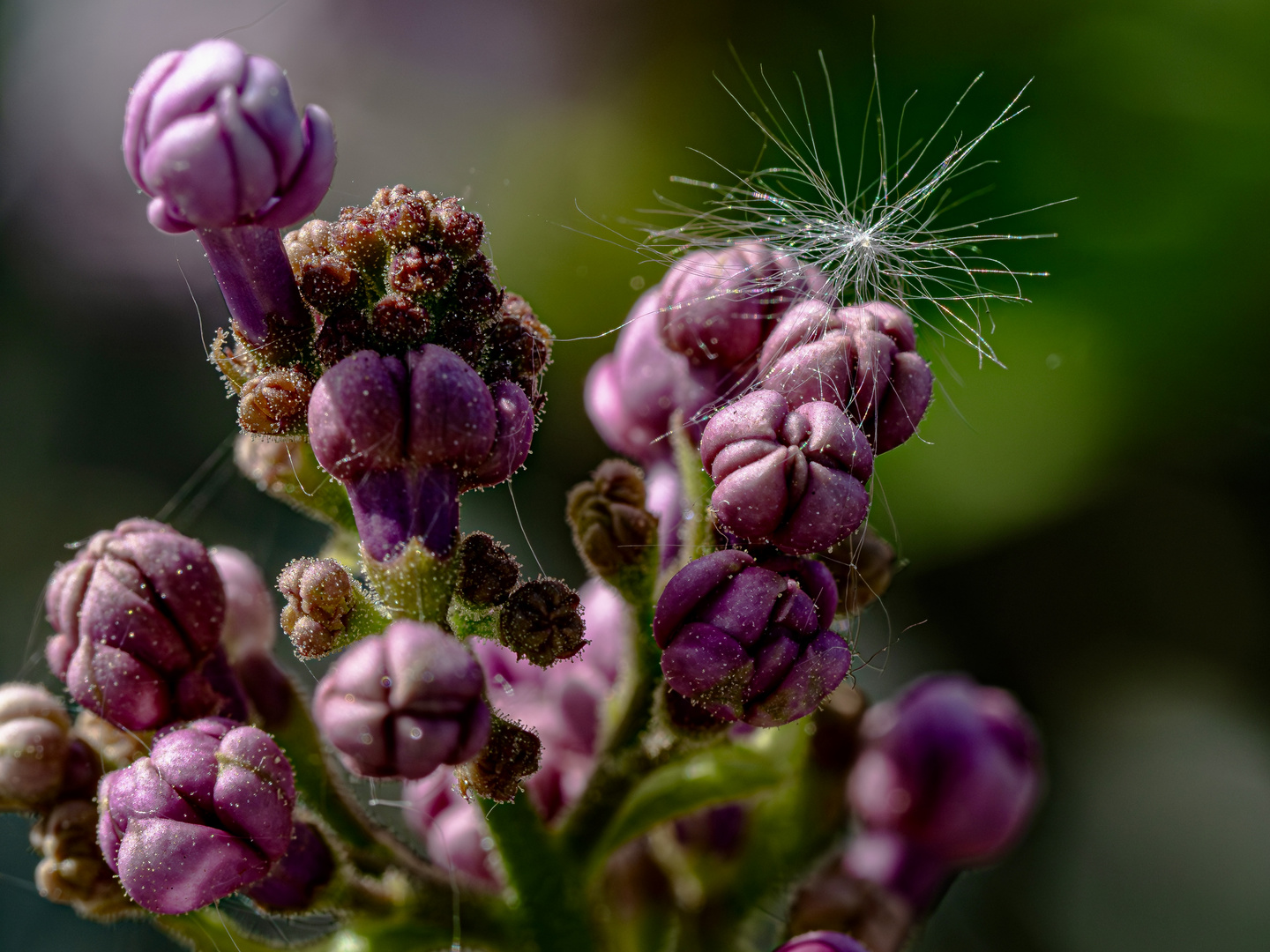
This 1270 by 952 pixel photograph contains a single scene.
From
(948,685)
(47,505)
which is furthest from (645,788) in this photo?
(47,505)

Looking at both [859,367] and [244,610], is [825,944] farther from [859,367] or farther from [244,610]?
[244,610]

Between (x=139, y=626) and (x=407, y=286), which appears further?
(x=139, y=626)

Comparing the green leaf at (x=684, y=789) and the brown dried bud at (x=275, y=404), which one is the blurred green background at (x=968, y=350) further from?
the brown dried bud at (x=275, y=404)

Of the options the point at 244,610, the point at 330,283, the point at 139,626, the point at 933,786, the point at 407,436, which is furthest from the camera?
the point at 933,786

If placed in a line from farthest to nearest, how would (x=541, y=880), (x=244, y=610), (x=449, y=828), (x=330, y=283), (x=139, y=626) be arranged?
(x=449, y=828) → (x=244, y=610) → (x=541, y=880) → (x=139, y=626) → (x=330, y=283)

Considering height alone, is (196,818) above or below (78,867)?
above

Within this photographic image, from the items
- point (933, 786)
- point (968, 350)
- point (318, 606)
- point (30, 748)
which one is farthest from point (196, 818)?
point (968, 350)

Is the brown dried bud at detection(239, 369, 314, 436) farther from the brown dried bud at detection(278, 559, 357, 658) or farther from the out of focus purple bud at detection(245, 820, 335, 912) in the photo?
the out of focus purple bud at detection(245, 820, 335, 912)
